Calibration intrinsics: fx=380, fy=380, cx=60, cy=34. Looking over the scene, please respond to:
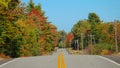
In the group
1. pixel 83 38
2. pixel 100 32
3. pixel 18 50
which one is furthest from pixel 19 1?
pixel 83 38

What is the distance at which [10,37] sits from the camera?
2194 inches

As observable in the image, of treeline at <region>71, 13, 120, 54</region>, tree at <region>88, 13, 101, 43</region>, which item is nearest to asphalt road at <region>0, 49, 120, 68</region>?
treeline at <region>71, 13, 120, 54</region>

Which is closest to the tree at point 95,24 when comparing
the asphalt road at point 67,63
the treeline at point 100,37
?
the treeline at point 100,37

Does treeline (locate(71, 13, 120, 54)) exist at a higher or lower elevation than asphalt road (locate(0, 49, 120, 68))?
higher

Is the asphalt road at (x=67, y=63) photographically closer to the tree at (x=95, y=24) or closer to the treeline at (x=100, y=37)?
the treeline at (x=100, y=37)

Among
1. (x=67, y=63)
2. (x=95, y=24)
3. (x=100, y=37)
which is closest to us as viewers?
(x=67, y=63)

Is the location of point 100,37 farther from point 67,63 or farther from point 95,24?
point 67,63

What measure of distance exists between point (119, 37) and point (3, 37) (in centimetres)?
6823

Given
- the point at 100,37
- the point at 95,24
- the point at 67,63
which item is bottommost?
the point at 67,63

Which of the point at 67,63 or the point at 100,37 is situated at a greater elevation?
the point at 100,37

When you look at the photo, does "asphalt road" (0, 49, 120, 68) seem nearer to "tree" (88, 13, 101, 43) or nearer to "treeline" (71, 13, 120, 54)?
"treeline" (71, 13, 120, 54)

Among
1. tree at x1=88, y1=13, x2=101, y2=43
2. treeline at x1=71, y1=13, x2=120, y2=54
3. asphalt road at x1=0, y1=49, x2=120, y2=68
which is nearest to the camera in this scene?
asphalt road at x1=0, y1=49, x2=120, y2=68

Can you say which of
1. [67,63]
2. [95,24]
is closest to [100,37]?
[95,24]

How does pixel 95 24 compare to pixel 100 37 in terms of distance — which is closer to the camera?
pixel 100 37
